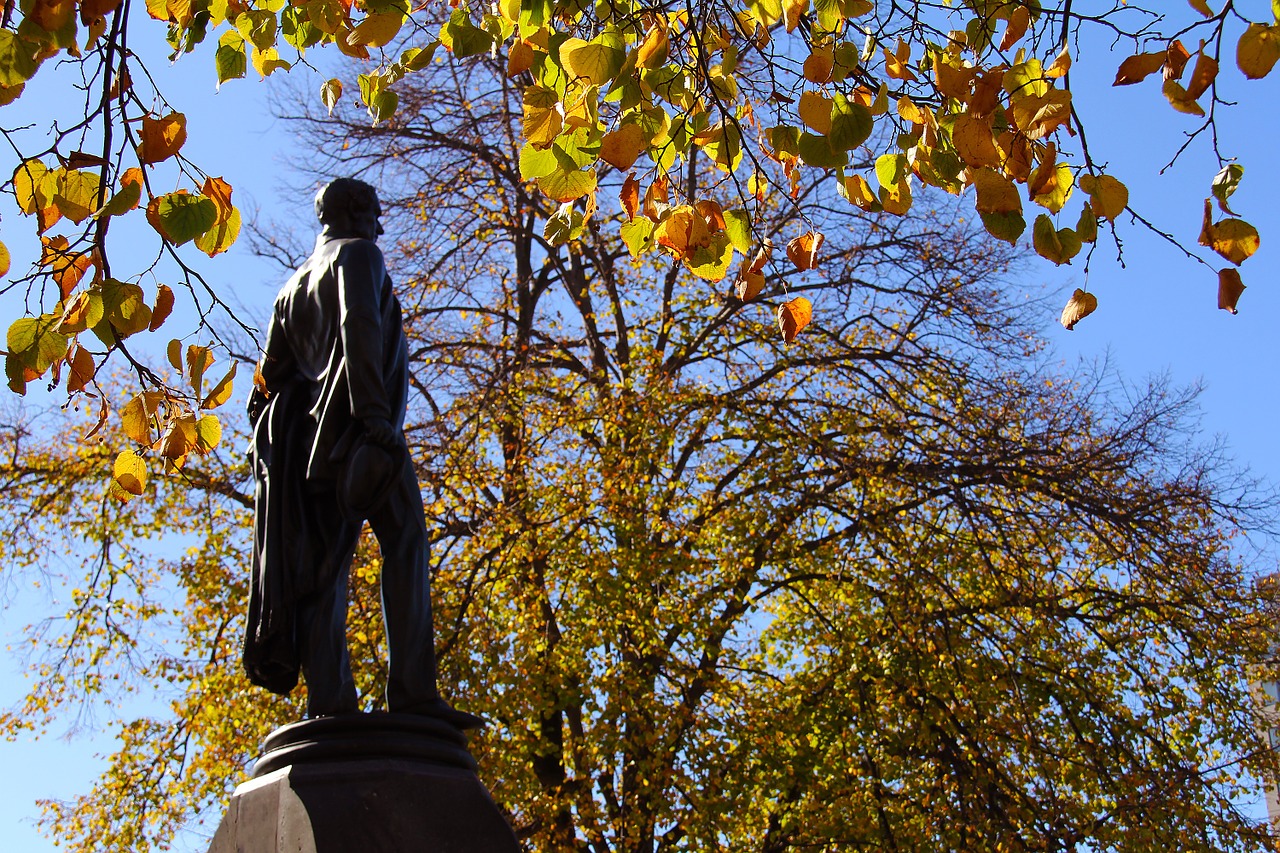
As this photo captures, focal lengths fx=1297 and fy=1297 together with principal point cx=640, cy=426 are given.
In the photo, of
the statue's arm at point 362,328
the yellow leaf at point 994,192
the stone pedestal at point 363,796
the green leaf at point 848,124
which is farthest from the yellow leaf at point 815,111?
the stone pedestal at point 363,796

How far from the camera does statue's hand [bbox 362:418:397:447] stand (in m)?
4.84

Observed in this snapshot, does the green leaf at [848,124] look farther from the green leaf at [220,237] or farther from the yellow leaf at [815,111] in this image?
the green leaf at [220,237]

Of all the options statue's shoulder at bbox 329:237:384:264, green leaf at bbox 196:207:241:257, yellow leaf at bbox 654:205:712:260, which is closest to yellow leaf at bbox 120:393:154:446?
green leaf at bbox 196:207:241:257

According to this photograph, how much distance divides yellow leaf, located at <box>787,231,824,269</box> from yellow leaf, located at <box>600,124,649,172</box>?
0.63 metres

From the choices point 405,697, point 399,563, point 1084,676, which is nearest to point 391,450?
point 399,563

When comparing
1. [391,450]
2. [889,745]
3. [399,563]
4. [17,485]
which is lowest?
[399,563]

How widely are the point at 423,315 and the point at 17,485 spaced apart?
4.99 m

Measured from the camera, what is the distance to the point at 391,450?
489 cm

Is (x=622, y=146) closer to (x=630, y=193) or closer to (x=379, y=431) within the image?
(x=630, y=193)

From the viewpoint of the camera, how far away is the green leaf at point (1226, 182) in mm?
3607

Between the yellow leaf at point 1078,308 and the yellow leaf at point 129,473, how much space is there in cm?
263

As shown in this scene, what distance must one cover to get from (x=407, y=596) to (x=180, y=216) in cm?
199

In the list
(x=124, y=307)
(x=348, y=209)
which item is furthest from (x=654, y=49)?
(x=348, y=209)

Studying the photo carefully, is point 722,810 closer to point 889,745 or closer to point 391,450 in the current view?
point 889,745
